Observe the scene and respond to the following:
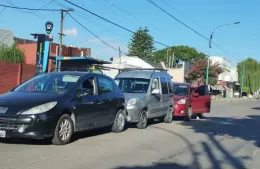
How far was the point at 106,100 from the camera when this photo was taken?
1149 cm

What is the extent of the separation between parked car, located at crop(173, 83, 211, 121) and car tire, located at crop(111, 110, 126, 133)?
19.2 ft

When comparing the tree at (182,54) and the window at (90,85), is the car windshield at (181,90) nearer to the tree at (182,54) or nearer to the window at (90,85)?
the window at (90,85)

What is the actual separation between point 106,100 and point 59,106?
7.91ft

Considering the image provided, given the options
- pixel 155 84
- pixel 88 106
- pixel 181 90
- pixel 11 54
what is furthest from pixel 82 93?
pixel 11 54

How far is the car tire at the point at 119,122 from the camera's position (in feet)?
40.2

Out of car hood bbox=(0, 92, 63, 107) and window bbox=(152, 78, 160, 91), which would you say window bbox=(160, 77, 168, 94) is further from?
car hood bbox=(0, 92, 63, 107)

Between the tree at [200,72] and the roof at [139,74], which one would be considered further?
the tree at [200,72]

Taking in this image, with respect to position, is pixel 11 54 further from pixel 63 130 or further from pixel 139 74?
pixel 63 130

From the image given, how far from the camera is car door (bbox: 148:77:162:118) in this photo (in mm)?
14541

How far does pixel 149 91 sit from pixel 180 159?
5855 millimetres

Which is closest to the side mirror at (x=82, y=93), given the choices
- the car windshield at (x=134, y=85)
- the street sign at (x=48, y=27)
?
the car windshield at (x=134, y=85)

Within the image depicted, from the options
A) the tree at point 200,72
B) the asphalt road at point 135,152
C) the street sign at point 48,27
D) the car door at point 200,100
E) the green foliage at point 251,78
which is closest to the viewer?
the asphalt road at point 135,152

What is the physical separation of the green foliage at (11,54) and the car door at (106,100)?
2084 cm

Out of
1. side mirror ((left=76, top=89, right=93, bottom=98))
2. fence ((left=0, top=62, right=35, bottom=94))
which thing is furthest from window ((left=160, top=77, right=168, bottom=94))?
fence ((left=0, top=62, right=35, bottom=94))
